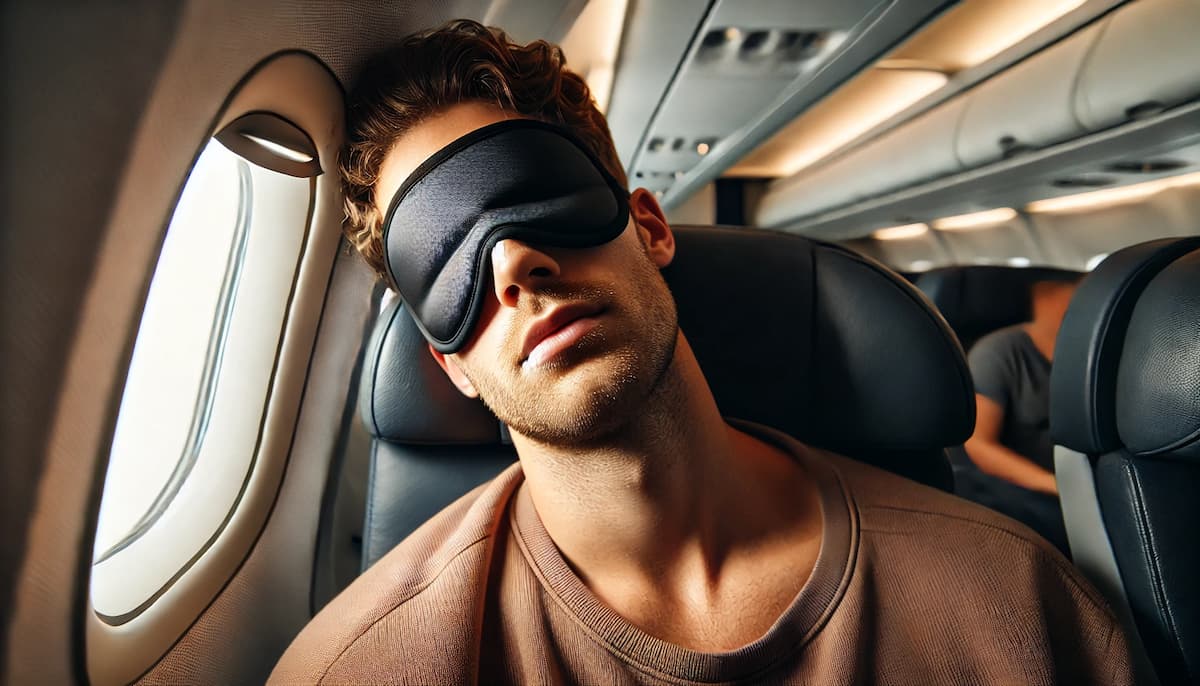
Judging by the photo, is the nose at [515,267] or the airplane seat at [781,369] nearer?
the nose at [515,267]

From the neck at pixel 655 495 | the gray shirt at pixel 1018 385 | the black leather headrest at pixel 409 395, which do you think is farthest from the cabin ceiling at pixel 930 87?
the neck at pixel 655 495

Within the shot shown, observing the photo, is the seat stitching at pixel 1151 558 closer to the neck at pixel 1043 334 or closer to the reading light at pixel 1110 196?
the neck at pixel 1043 334

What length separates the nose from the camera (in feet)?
3.03

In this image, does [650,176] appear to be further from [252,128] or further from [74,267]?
[74,267]

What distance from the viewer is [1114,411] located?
1.08 metres

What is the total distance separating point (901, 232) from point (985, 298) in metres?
4.41

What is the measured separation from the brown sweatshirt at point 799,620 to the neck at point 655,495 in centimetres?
7

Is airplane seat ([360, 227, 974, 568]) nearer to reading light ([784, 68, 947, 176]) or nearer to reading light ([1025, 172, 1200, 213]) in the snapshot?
reading light ([1025, 172, 1200, 213])

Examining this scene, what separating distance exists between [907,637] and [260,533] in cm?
123

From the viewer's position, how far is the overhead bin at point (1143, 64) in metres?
1.81

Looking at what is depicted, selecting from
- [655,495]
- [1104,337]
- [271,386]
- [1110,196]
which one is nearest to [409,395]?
[271,386]

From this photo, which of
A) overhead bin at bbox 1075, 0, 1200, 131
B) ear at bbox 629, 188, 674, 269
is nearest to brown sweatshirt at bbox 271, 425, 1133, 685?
ear at bbox 629, 188, 674, 269

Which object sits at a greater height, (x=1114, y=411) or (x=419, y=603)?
(x=1114, y=411)

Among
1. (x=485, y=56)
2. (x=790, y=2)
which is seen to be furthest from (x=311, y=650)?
(x=790, y=2)
